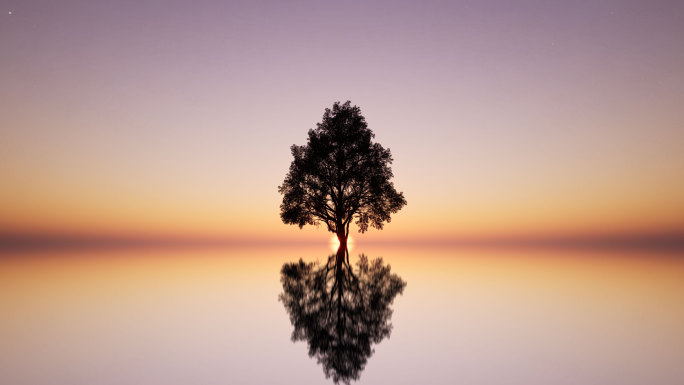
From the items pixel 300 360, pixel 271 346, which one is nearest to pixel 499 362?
pixel 300 360

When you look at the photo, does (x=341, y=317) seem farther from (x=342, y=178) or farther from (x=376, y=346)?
(x=342, y=178)

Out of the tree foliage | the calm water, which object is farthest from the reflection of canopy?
the tree foliage

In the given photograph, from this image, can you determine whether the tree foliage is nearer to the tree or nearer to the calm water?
the tree

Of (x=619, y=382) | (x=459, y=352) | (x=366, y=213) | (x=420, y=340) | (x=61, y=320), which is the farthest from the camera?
(x=366, y=213)

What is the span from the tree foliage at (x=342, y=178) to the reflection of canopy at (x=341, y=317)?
945 inches

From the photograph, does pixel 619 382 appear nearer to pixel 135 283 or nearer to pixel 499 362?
pixel 499 362

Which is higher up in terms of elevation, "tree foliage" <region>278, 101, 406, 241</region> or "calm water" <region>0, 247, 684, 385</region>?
"tree foliage" <region>278, 101, 406, 241</region>

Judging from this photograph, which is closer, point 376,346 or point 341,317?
point 376,346

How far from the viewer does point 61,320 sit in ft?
39.6

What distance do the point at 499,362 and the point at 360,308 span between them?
5.81 m

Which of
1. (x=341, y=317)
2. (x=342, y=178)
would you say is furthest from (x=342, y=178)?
(x=341, y=317)

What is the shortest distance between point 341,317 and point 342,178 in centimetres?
3365

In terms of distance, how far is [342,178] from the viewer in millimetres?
45000

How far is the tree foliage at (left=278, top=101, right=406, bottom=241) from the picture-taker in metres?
44.6
